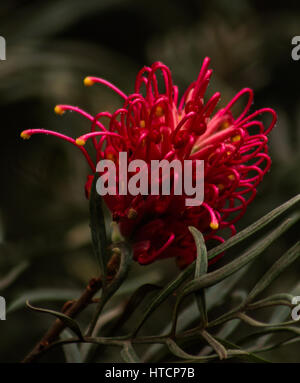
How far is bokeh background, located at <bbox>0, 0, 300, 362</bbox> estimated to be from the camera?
1443 millimetres

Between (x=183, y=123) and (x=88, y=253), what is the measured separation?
0.80 meters

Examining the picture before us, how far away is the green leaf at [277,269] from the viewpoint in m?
0.77

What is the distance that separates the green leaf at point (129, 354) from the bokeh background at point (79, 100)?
45 centimetres

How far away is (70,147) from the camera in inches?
65.9

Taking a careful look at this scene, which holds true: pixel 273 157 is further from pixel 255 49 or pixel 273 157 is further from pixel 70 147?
pixel 70 147

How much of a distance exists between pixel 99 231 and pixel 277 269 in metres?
0.22

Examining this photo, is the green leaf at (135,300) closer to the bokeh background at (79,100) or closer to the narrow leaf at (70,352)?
the narrow leaf at (70,352)

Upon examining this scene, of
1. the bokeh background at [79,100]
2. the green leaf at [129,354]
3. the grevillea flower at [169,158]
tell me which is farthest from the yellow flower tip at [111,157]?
the bokeh background at [79,100]

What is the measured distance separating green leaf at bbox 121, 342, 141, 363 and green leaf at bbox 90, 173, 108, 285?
0.08 meters

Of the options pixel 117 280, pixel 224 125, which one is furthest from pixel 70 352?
pixel 224 125

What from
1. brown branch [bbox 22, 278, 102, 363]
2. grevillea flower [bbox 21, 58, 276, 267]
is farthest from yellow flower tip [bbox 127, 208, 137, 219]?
brown branch [bbox 22, 278, 102, 363]

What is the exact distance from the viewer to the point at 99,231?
2.60 feet

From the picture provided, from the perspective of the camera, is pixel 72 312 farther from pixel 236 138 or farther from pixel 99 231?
pixel 236 138
